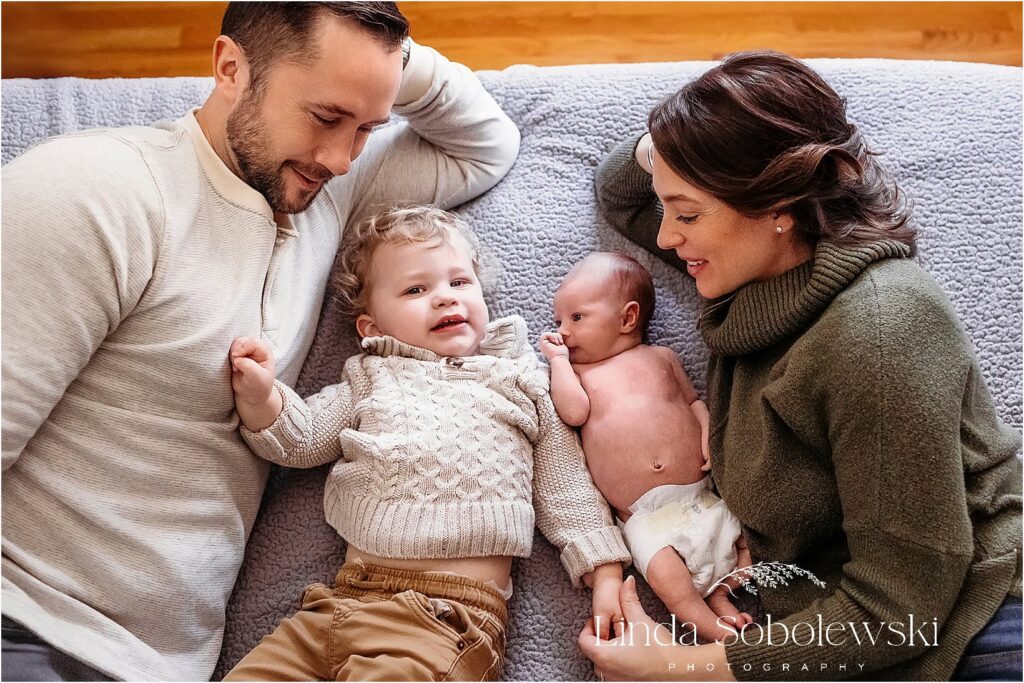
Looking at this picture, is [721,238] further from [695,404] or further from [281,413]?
[281,413]

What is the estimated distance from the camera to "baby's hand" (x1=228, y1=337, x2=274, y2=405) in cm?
143

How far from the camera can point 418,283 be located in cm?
160

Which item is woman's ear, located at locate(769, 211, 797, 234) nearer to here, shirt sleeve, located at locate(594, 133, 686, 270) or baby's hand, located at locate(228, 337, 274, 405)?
shirt sleeve, located at locate(594, 133, 686, 270)

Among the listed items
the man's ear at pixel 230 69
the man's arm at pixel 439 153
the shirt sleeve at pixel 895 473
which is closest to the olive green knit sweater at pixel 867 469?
the shirt sleeve at pixel 895 473

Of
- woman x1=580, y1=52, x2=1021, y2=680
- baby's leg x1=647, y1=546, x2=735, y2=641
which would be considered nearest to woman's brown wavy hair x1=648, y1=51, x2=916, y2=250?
woman x1=580, y1=52, x2=1021, y2=680

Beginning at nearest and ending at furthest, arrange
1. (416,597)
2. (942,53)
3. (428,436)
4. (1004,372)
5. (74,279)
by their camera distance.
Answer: (74,279), (416,597), (428,436), (1004,372), (942,53)

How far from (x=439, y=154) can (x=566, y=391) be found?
562 mm

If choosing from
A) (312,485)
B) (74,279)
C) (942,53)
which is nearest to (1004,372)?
(942,53)

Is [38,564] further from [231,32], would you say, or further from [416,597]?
[231,32]

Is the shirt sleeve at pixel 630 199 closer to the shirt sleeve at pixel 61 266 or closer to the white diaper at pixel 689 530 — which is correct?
the white diaper at pixel 689 530

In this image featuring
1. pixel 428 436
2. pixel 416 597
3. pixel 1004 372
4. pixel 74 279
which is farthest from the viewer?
pixel 1004 372

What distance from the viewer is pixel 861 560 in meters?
1.28

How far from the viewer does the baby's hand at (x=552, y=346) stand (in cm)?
163

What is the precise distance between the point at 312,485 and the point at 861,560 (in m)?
0.97
